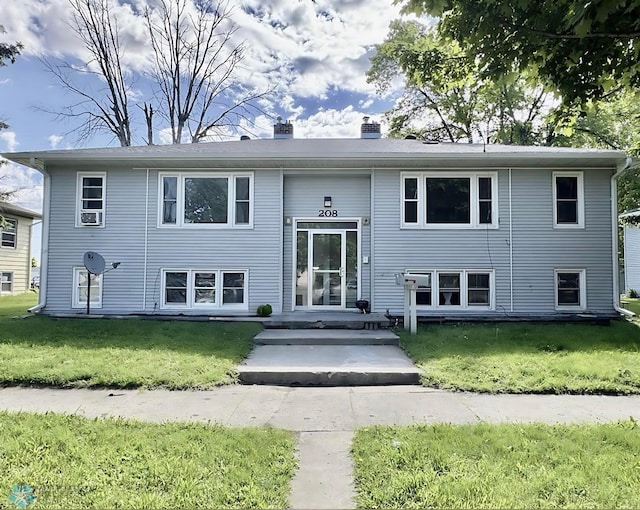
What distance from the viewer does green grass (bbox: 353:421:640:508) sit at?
8.11 ft

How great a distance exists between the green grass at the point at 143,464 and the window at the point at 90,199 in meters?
7.40

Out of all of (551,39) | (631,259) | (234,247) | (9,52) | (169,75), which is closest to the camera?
(551,39)

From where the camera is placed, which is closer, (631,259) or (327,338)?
(327,338)

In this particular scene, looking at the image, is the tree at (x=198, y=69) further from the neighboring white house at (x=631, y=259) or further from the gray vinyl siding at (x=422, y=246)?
the neighboring white house at (x=631, y=259)

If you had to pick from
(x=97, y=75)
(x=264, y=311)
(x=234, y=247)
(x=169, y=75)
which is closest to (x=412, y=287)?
(x=264, y=311)

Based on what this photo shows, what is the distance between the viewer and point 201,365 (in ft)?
18.1

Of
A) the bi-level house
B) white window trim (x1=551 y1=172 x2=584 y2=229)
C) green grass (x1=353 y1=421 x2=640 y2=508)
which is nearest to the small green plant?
the bi-level house

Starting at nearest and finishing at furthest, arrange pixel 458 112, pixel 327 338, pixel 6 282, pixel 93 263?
pixel 327 338
pixel 93 263
pixel 6 282
pixel 458 112

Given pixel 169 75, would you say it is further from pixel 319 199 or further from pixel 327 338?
pixel 327 338

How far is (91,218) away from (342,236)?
6.33 m

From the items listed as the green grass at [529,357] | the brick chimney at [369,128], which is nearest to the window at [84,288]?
the green grass at [529,357]

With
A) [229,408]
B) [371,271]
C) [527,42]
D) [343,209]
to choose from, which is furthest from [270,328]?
[527,42]

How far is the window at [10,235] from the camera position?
19216 mm

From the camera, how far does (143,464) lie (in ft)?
9.40
